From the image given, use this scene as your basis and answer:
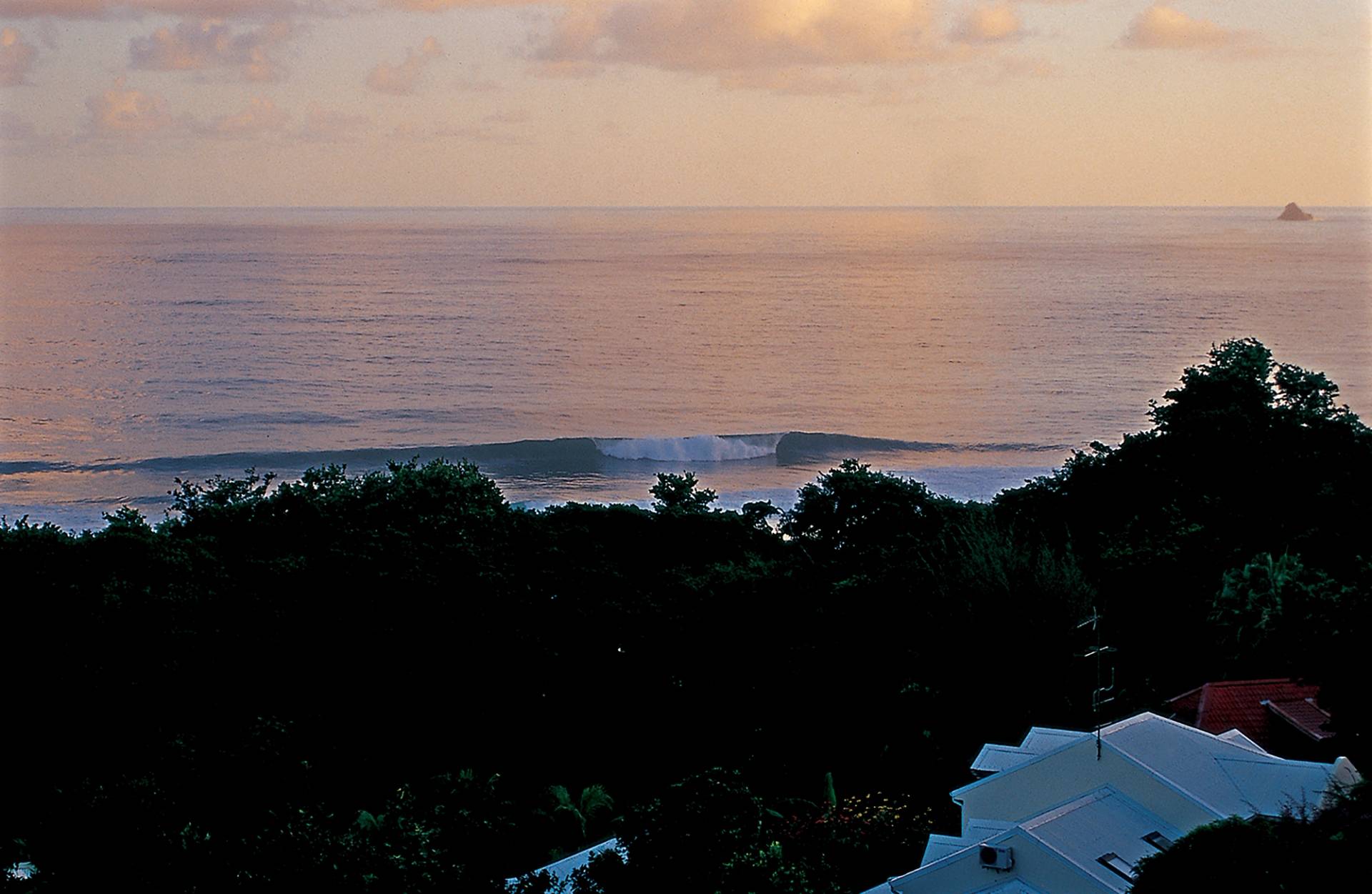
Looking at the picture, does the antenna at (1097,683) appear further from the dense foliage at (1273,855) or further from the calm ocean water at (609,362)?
the calm ocean water at (609,362)

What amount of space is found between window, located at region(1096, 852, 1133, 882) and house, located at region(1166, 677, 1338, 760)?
4.79m

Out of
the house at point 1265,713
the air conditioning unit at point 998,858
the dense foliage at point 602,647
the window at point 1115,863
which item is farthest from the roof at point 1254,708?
the air conditioning unit at point 998,858

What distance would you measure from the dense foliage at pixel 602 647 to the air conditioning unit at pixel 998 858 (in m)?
2.35

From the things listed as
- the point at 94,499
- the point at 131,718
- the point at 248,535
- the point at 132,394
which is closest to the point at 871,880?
the point at 131,718

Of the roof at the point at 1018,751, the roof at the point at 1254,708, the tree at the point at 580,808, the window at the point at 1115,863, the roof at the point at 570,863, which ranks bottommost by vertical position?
the tree at the point at 580,808

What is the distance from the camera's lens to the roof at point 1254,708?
1680 centimetres

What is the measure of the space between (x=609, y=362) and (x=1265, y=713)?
5486cm

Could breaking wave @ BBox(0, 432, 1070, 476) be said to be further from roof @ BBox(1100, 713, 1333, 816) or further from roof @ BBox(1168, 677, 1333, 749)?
roof @ BBox(1100, 713, 1333, 816)

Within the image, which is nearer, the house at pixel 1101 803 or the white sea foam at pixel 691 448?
the house at pixel 1101 803

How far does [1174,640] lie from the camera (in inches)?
828

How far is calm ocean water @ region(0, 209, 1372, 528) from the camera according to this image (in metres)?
50.0

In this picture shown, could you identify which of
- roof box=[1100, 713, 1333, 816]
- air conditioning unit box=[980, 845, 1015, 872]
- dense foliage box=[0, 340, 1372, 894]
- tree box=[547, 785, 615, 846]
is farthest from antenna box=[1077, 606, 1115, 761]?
tree box=[547, 785, 615, 846]

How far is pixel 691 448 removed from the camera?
5144cm

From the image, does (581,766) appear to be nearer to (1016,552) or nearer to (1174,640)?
(1016,552)
